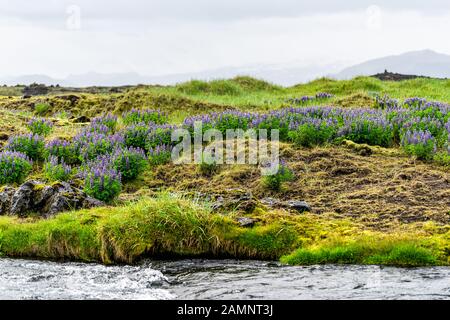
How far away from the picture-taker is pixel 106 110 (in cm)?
2303

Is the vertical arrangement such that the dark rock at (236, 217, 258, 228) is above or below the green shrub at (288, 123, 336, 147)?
below

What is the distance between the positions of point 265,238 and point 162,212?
1.57 m

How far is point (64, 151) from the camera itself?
15281 millimetres

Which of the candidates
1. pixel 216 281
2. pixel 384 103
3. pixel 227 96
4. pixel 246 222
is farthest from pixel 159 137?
pixel 227 96

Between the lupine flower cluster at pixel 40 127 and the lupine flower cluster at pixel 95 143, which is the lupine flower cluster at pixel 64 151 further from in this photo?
the lupine flower cluster at pixel 40 127

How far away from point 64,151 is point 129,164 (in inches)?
83.1

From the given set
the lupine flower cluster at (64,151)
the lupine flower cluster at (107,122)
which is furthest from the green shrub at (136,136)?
the lupine flower cluster at (107,122)

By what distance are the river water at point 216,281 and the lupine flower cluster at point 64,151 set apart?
16.9 feet

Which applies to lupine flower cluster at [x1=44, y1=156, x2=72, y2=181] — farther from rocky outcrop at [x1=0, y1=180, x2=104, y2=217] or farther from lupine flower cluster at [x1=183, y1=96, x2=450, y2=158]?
lupine flower cluster at [x1=183, y1=96, x2=450, y2=158]

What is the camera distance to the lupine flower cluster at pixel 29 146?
15.5m

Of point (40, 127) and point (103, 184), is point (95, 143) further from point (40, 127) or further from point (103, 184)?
point (40, 127)

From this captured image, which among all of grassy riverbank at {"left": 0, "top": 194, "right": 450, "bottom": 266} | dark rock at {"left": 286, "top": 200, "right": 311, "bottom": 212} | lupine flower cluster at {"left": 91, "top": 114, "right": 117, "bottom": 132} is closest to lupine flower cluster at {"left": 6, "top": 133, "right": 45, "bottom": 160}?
lupine flower cluster at {"left": 91, "top": 114, "right": 117, "bottom": 132}

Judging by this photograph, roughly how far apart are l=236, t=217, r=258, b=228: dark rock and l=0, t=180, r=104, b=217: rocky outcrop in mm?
2553

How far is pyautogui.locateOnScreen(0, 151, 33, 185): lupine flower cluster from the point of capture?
13.9 m
